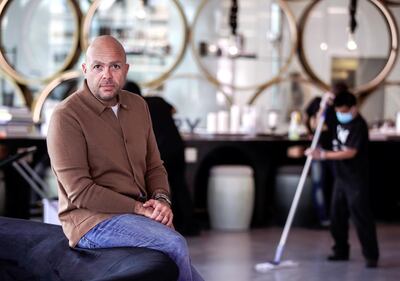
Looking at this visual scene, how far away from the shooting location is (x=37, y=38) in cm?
791

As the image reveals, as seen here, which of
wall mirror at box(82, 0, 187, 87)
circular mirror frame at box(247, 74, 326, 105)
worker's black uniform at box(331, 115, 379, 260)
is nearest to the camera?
worker's black uniform at box(331, 115, 379, 260)

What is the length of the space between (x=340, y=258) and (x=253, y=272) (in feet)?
2.73

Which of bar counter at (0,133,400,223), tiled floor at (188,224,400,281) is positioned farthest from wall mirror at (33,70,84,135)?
tiled floor at (188,224,400,281)

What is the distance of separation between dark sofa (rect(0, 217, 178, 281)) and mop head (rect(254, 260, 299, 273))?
261cm

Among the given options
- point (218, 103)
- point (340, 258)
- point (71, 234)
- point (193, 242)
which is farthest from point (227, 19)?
point (71, 234)

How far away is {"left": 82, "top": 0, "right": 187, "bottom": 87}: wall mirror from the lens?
8.05 metres

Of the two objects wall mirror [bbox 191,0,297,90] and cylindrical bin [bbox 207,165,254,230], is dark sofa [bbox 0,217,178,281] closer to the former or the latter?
cylindrical bin [bbox 207,165,254,230]

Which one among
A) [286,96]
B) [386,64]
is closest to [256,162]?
[286,96]

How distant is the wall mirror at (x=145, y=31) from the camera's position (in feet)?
26.4

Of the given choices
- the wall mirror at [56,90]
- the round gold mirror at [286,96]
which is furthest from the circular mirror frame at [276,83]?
the wall mirror at [56,90]

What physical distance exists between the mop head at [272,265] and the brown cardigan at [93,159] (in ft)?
9.14

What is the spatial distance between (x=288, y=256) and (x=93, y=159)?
360cm

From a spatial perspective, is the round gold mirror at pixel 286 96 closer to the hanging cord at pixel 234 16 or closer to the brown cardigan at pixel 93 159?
the hanging cord at pixel 234 16

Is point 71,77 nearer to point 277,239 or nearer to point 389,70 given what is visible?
point 277,239
